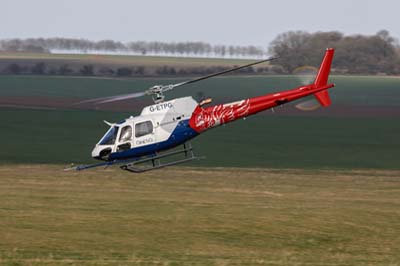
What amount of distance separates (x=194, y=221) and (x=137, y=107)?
58.2 m

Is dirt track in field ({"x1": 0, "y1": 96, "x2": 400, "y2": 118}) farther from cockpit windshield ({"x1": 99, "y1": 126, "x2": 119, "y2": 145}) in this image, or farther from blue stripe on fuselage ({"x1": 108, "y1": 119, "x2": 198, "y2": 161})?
cockpit windshield ({"x1": 99, "y1": 126, "x2": 119, "y2": 145})

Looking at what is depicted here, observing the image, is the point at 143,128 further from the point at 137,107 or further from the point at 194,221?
the point at 137,107

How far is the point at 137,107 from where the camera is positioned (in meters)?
86.4

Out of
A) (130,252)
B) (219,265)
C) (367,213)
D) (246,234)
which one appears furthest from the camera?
(367,213)

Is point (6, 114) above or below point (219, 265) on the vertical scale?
below

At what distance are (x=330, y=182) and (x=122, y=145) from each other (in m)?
12.4

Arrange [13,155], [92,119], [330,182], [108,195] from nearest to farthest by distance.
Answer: [108,195] < [330,182] < [13,155] < [92,119]

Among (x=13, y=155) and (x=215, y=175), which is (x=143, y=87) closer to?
(x=13, y=155)

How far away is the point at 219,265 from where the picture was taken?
22672 millimetres

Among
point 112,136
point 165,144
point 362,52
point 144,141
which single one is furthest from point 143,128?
point 362,52

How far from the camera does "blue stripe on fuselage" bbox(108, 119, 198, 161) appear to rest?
32.4 m

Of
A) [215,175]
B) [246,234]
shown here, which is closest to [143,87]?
[215,175]

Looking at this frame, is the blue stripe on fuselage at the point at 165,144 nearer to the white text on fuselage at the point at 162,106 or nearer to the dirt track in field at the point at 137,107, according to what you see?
the white text on fuselage at the point at 162,106

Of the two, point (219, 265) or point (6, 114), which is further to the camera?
point (6, 114)
